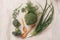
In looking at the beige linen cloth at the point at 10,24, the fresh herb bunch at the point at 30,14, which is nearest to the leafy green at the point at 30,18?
the fresh herb bunch at the point at 30,14

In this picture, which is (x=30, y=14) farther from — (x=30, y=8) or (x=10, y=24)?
(x=10, y=24)

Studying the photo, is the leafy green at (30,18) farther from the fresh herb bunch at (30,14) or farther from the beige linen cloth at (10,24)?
the beige linen cloth at (10,24)

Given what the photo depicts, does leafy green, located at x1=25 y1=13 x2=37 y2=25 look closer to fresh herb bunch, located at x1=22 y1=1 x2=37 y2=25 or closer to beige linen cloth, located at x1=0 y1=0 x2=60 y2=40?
fresh herb bunch, located at x1=22 y1=1 x2=37 y2=25

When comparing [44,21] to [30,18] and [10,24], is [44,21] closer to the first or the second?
[30,18]

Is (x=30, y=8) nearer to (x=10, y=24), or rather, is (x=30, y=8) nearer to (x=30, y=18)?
(x=30, y=18)

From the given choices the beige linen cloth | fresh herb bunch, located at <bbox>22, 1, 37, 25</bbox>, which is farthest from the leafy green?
the beige linen cloth

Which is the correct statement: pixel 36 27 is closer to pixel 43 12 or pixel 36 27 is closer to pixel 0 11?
pixel 43 12

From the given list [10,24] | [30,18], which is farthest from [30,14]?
[10,24]

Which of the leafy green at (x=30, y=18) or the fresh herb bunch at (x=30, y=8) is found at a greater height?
the fresh herb bunch at (x=30, y=8)
